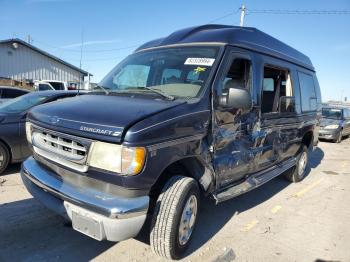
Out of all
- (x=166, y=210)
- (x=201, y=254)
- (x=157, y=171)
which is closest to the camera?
(x=157, y=171)

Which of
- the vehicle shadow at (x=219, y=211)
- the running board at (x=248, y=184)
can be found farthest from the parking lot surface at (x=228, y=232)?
the running board at (x=248, y=184)

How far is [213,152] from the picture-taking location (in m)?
3.51

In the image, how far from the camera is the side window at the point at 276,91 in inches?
189

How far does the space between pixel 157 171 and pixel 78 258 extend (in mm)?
1340

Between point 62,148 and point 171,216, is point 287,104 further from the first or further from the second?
point 62,148

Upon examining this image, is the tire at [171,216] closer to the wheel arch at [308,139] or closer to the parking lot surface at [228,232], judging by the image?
the parking lot surface at [228,232]

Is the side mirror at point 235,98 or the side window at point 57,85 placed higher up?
the side window at point 57,85

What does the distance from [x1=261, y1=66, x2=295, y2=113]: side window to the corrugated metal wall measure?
2640 centimetres

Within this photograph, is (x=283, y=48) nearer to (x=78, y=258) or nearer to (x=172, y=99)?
(x=172, y=99)

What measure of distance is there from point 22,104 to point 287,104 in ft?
16.7

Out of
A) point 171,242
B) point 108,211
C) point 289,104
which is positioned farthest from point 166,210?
point 289,104

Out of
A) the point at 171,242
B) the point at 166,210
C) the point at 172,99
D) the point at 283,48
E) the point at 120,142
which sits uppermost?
the point at 283,48

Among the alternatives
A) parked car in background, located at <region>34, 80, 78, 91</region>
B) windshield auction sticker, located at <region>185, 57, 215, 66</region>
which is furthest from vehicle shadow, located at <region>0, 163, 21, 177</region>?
parked car in background, located at <region>34, 80, 78, 91</region>

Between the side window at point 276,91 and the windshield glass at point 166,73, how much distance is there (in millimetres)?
1349
